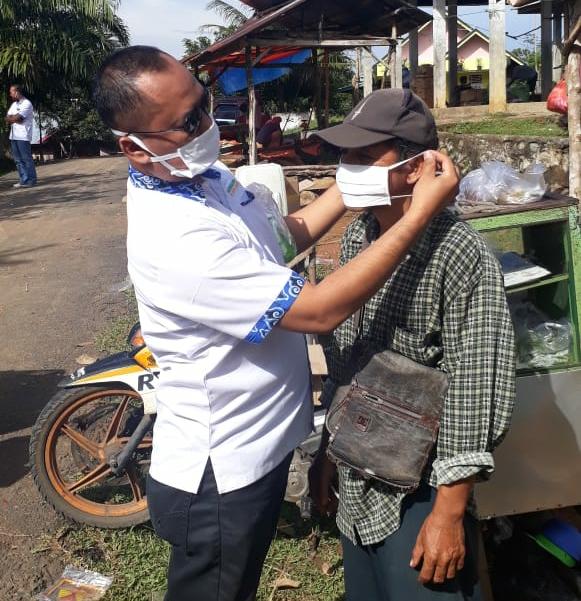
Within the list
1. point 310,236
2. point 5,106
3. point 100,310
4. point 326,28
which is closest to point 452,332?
point 310,236

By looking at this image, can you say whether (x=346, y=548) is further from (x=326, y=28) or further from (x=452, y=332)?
(x=326, y=28)

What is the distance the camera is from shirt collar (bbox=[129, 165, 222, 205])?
5.85 ft

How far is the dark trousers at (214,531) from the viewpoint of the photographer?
6.10 ft

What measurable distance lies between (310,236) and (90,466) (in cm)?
223

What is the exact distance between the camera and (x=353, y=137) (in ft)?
6.13

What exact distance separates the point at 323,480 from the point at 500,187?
1.40 meters

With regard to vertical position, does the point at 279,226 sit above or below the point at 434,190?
below

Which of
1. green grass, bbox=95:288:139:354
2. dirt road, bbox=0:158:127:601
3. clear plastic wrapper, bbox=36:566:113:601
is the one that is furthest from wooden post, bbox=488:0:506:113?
clear plastic wrapper, bbox=36:566:113:601

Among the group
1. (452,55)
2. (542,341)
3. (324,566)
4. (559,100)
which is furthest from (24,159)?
(542,341)

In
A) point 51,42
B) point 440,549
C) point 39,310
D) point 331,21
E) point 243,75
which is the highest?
point 51,42

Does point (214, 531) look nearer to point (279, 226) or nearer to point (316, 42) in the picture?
point (279, 226)

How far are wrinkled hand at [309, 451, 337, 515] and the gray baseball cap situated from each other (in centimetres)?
99

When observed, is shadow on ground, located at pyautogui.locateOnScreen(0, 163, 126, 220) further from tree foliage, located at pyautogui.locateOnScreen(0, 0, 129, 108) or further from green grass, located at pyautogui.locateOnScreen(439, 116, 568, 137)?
green grass, located at pyautogui.locateOnScreen(439, 116, 568, 137)

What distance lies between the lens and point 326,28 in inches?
516
